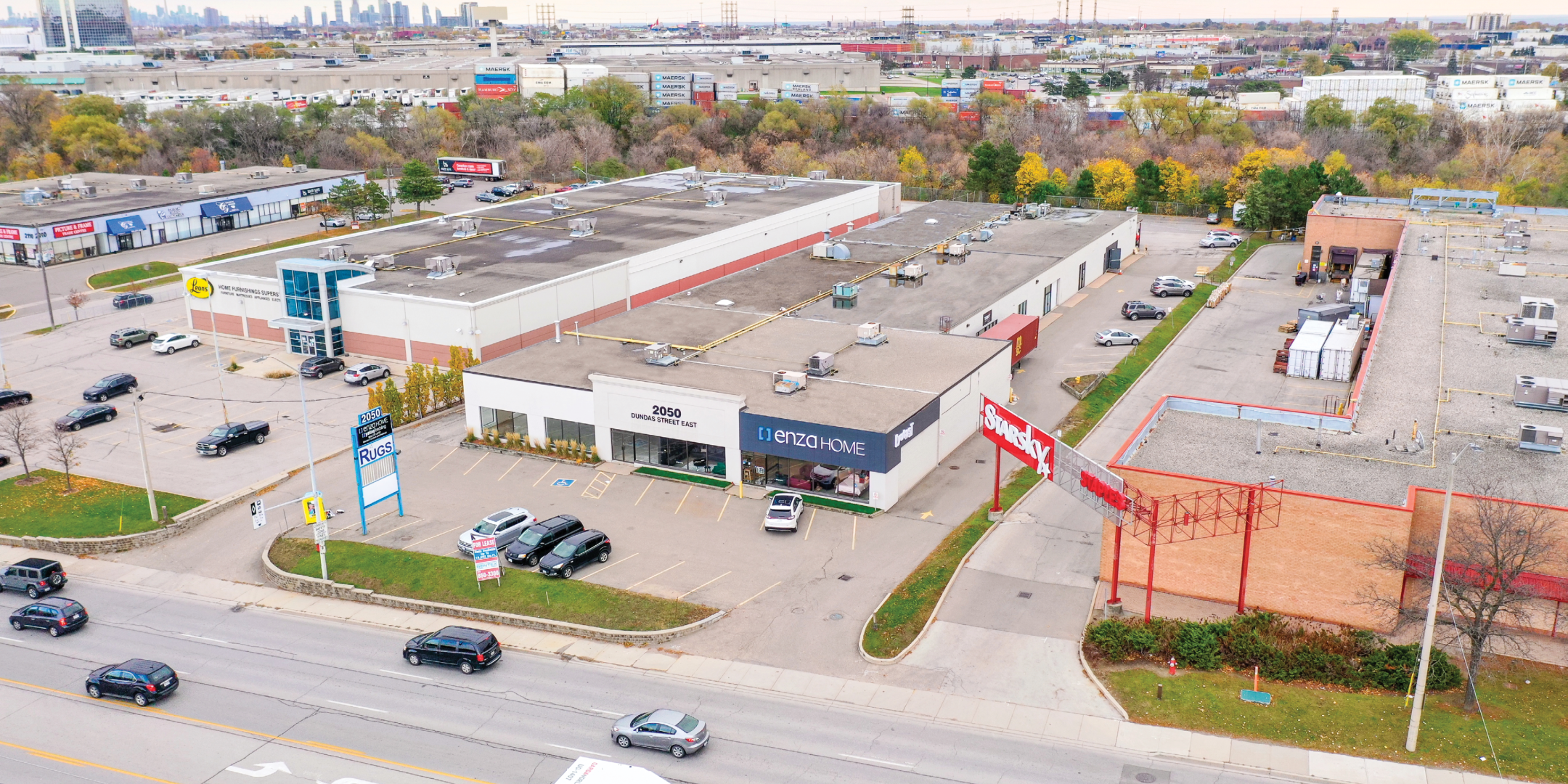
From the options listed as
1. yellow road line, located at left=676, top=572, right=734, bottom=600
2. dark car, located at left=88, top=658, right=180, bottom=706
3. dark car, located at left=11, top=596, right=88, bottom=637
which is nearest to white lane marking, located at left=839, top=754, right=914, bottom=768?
yellow road line, located at left=676, top=572, right=734, bottom=600

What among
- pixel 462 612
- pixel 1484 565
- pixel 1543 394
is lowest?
pixel 462 612

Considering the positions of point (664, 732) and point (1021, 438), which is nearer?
point (664, 732)

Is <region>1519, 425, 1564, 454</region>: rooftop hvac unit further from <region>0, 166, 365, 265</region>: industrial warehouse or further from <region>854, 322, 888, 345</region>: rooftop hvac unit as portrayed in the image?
<region>0, 166, 365, 265</region>: industrial warehouse

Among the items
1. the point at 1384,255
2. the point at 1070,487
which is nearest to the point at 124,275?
the point at 1070,487

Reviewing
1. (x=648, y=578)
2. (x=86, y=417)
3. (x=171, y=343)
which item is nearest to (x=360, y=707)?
(x=648, y=578)

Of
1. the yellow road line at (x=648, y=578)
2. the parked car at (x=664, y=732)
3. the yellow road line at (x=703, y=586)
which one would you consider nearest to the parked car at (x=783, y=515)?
the yellow road line at (x=703, y=586)

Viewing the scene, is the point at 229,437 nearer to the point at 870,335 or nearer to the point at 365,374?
the point at 365,374
